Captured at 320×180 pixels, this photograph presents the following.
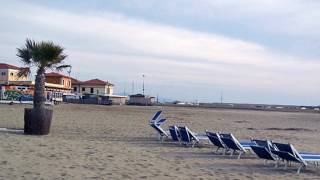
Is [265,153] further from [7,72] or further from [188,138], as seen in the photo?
[7,72]

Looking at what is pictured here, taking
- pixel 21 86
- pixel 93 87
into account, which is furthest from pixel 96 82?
pixel 21 86

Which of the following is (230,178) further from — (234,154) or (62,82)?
(62,82)

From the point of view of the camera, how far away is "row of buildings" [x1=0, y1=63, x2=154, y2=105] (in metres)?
57.1

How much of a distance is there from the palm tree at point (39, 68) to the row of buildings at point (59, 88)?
22.9 m

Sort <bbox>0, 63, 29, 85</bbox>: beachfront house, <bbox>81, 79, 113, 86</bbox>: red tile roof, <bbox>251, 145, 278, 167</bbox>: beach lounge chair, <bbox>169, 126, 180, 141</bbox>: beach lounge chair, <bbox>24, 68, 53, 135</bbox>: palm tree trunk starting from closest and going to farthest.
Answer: <bbox>251, 145, 278, 167</bbox>: beach lounge chair < <bbox>169, 126, 180, 141</bbox>: beach lounge chair < <bbox>24, 68, 53, 135</bbox>: palm tree trunk < <bbox>0, 63, 29, 85</bbox>: beachfront house < <bbox>81, 79, 113, 86</bbox>: red tile roof

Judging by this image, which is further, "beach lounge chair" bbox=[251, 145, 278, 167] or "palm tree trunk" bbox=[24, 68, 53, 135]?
"palm tree trunk" bbox=[24, 68, 53, 135]

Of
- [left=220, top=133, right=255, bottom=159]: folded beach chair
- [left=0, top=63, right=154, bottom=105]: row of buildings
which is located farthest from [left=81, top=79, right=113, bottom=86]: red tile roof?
[left=220, top=133, right=255, bottom=159]: folded beach chair

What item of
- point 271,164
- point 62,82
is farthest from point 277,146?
point 62,82

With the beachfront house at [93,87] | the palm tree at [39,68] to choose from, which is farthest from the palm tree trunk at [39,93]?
the beachfront house at [93,87]

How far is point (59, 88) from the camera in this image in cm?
7425

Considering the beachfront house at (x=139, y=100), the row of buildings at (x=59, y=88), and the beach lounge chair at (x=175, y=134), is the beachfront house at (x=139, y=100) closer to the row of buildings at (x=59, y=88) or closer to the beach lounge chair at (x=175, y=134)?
the row of buildings at (x=59, y=88)

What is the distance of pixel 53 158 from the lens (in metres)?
10.2

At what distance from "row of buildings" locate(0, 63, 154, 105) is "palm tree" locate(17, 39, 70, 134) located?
2290 cm

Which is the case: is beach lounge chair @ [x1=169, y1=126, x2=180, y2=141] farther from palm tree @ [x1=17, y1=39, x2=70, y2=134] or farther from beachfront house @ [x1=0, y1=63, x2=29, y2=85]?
beachfront house @ [x1=0, y1=63, x2=29, y2=85]
